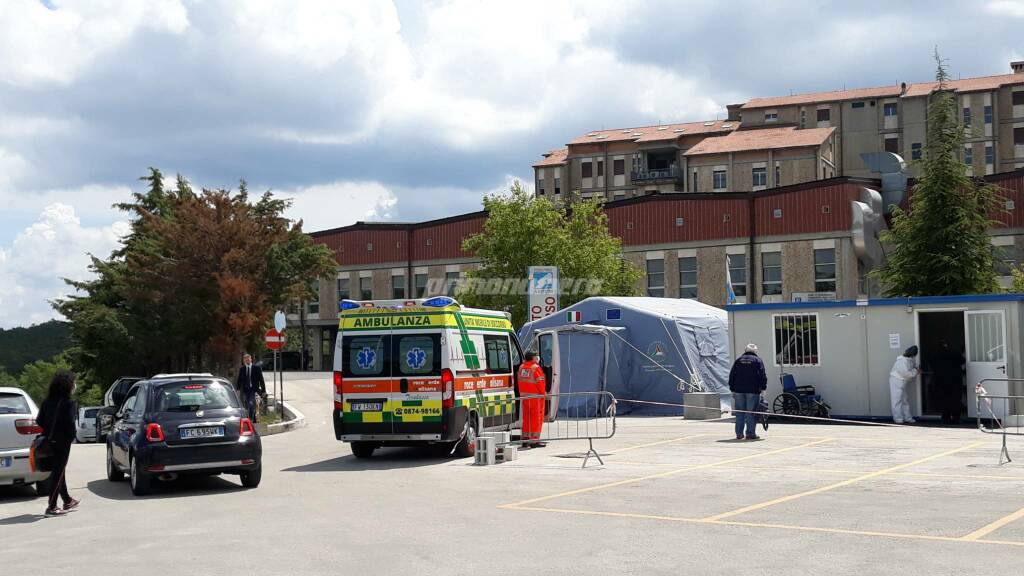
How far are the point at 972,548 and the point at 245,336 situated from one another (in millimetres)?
33094

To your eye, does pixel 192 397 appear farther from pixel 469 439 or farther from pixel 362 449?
pixel 469 439

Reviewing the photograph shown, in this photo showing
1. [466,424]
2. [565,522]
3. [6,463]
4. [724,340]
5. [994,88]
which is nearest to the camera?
[565,522]

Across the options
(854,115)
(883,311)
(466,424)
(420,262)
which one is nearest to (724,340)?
(883,311)

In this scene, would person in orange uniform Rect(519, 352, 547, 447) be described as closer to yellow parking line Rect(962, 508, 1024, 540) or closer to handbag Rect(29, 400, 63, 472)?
handbag Rect(29, 400, 63, 472)

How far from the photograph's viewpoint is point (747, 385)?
2095 centimetres

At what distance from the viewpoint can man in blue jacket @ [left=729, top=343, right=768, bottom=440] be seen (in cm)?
2064

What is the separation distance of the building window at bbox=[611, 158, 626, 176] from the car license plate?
87615mm

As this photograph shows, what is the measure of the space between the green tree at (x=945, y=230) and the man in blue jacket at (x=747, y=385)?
15.1m

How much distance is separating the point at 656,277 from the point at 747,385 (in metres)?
38.2

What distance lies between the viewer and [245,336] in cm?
3922

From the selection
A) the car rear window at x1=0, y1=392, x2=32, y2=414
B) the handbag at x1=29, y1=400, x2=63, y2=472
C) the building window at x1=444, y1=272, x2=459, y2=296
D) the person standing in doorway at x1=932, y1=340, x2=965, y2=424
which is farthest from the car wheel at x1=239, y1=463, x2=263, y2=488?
the building window at x1=444, y1=272, x2=459, y2=296

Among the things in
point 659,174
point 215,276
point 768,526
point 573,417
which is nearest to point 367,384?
point 768,526

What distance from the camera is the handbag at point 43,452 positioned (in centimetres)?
1244

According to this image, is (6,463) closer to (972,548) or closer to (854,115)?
(972,548)
